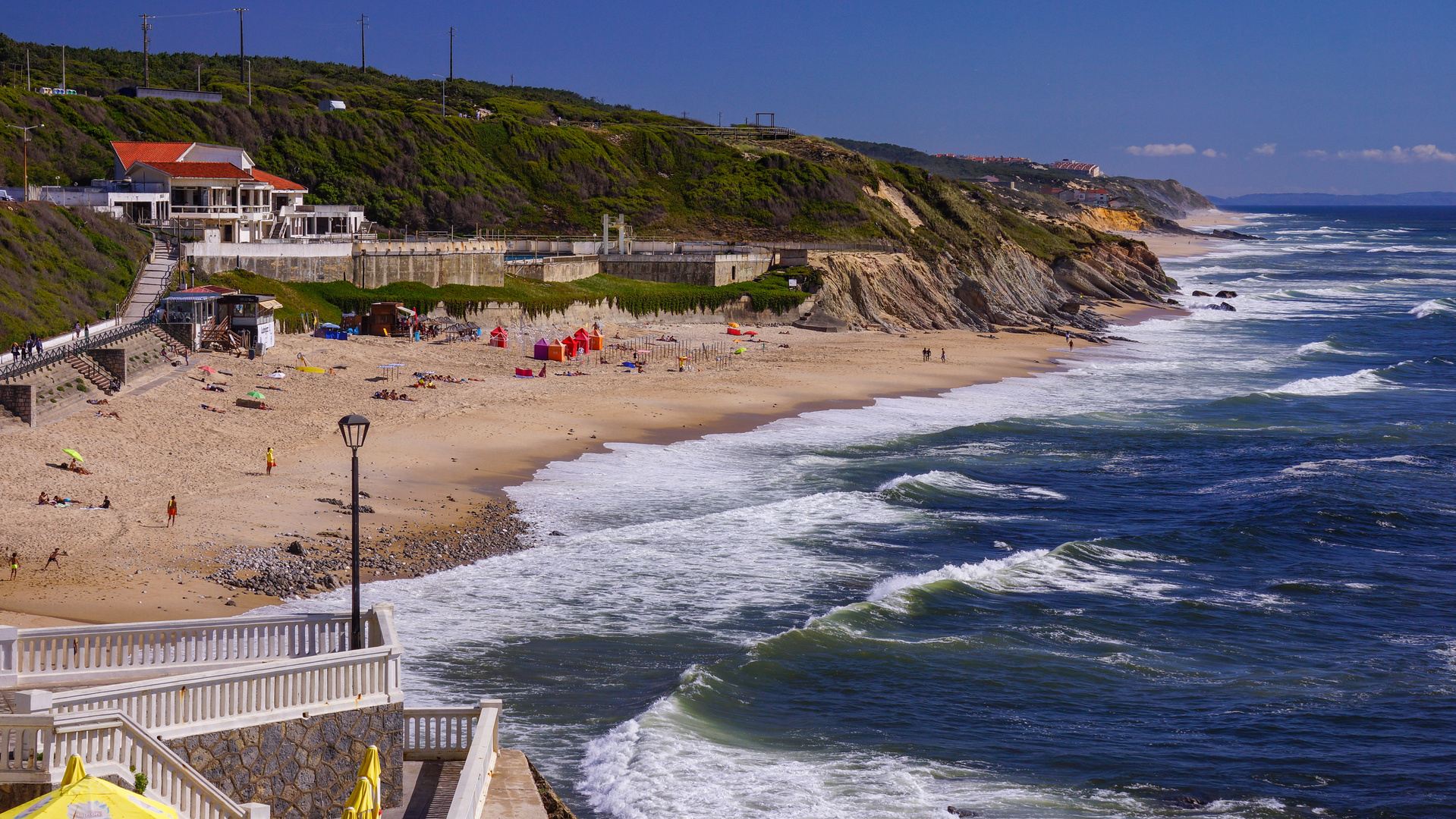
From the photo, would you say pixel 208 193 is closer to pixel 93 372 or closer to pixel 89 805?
pixel 93 372

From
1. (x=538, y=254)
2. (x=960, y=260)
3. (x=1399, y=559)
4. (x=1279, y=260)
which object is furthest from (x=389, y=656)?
(x=1279, y=260)

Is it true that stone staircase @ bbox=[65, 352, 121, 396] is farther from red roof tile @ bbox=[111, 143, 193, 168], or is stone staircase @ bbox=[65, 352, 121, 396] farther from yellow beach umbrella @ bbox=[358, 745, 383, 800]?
red roof tile @ bbox=[111, 143, 193, 168]

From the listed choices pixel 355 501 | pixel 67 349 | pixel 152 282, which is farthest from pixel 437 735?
pixel 152 282

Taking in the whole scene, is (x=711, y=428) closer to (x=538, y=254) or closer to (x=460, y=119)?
(x=538, y=254)

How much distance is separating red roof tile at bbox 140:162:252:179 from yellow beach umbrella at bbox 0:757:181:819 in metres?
50.0

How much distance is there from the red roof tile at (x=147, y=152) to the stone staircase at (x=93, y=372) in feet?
82.3

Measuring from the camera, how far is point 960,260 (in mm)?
82875

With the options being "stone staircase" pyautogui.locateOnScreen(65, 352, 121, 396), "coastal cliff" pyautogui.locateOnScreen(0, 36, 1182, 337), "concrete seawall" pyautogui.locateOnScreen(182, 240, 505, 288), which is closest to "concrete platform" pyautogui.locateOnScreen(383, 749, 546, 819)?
"stone staircase" pyautogui.locateOnScreen(65, 352, 121, 396)

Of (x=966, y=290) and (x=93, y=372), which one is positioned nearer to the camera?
(x=93, y=372)

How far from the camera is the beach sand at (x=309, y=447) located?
2025 cm

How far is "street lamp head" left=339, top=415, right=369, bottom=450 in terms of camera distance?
12625 millimetres

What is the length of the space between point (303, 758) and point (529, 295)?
154 ft

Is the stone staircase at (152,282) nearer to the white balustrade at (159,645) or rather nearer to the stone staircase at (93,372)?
the stone staircase at (93,372)

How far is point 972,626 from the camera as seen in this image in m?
21.5
